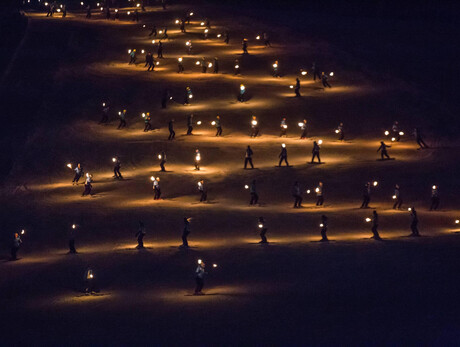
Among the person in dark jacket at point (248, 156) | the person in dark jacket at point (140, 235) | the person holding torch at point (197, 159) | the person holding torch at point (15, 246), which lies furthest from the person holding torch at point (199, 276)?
the person holding torch at point (197, 159)

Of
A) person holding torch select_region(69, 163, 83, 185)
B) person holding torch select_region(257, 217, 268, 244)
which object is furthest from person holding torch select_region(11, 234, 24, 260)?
person holding torch select_region(69, 163, 83, 185)

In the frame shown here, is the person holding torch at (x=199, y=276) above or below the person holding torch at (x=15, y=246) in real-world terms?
above

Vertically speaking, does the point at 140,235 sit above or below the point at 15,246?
above

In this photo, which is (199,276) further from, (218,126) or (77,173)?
(218,126)

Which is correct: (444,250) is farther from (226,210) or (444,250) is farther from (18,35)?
(18,35)

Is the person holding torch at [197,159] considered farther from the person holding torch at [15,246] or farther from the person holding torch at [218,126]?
the person holding torch at [15,246]

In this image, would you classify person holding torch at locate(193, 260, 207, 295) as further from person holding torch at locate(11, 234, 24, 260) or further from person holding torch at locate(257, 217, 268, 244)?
person holding torch at locate(11, 234, 24, 260)

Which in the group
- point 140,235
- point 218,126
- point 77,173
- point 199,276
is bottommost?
point 77,173

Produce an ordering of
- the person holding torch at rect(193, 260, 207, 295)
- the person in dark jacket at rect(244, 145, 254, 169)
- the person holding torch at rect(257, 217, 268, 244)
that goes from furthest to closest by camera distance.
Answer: the person in dark jacket at rect(244, 145, 254, 169)
the person holding torch at rect(257, 217, 268, 244)
the person holding torch at rect(193, 260, 207, 295)

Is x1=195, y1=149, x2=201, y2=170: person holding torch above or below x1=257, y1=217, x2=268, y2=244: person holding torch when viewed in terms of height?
below

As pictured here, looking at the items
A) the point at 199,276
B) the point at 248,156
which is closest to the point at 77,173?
the point at 248,156

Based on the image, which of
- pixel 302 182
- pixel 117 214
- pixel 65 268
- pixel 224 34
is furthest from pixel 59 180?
pixel 224 34
